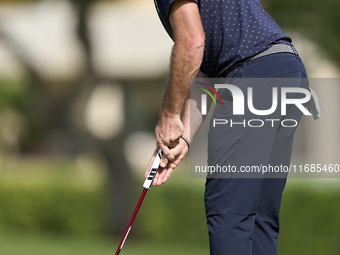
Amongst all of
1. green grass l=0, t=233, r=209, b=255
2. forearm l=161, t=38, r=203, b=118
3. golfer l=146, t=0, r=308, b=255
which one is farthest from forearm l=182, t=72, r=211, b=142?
green grass l=0, t=233, r=209, b=255

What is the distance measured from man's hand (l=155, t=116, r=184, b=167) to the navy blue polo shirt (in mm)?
349

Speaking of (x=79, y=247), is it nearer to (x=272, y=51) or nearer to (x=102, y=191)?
(x=102, y=191)

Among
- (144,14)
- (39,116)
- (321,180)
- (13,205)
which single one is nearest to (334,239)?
(321,180)

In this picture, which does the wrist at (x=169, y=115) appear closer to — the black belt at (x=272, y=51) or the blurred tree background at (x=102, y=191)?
the black belt at (x=272, y=51)

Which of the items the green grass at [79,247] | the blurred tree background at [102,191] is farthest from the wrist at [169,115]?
the blurred tree background at [102,191]

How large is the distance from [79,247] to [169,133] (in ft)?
22.0

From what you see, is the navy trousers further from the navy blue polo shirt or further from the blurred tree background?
the blurred tree background

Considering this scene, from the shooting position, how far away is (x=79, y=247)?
9195 mm

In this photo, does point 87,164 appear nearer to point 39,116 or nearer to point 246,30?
point 39,116

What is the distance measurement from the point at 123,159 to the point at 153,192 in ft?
2.42

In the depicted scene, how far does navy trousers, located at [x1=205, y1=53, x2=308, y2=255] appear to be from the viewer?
8.76 feet

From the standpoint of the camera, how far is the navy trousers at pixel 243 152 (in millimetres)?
2670

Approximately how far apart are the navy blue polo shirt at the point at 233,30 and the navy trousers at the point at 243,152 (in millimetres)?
67

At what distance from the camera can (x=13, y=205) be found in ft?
37.0
